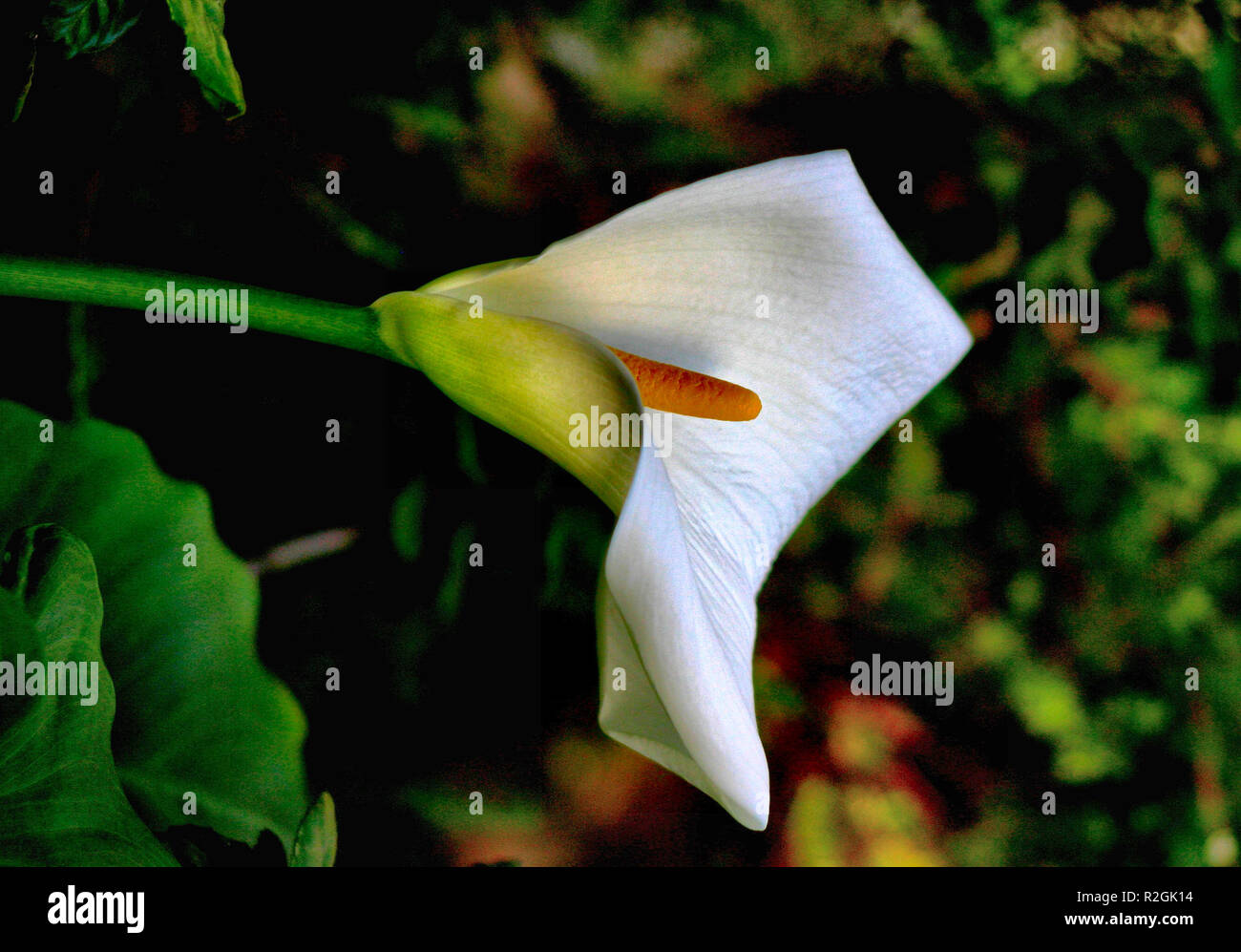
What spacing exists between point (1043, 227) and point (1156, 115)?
0.15m

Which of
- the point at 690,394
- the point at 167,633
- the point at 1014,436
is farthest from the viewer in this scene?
the point at 1014,436

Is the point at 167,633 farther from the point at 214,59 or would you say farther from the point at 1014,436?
the point at 1014,436

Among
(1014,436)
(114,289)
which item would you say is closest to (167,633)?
(114,289)

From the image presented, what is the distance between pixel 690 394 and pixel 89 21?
1.57 ft

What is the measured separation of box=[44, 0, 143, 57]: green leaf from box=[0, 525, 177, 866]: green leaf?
316 millimetres

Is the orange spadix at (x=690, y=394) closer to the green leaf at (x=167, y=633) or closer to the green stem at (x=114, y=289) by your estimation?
the green stem at (x=114, y=289)

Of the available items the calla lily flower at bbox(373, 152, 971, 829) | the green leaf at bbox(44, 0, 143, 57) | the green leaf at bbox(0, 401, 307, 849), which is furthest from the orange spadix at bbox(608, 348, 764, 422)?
the green leaf at bbox(44, 0, 143, 57)

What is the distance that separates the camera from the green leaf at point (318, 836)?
652 mm

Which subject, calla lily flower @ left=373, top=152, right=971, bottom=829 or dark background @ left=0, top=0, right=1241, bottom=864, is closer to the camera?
calla lily flower @ left=373, top=152, right=971, bottom=829

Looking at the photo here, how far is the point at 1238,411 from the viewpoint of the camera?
2.75 feet

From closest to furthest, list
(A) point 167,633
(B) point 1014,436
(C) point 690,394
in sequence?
(C) point 690,394
(A) point 167,633
(B) point 1014,436

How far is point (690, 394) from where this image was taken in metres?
0.49

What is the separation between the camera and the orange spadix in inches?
19.2

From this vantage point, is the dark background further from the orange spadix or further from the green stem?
the orange spadix
